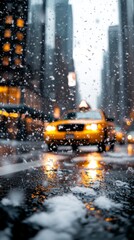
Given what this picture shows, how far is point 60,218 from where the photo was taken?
1647 mm

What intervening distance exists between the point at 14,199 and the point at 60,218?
0.70m

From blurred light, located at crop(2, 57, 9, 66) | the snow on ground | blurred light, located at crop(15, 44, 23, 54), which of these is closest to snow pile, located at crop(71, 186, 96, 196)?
the snow on ground

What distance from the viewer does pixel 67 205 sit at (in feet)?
6.61

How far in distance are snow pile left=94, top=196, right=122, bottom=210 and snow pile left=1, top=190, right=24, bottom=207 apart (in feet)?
1.98

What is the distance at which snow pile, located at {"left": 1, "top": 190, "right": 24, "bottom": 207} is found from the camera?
2061 millimetres

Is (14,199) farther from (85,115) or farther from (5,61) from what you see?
(5,61)

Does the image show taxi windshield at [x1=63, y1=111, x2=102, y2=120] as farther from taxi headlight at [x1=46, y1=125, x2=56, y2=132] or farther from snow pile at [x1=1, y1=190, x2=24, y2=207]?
snow pile at [x1=1, y1=190, x2=24, y2=207]

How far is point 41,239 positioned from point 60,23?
6093 inches

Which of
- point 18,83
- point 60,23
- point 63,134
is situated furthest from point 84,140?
point 60,23

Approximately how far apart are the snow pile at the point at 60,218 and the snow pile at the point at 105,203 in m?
0.14

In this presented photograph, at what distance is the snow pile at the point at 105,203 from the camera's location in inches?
81.1

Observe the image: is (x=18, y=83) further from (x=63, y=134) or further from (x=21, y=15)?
(x=63, y=134)

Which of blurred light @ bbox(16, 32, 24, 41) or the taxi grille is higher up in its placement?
blurred light @ bbox(16, 32, 24, 41)

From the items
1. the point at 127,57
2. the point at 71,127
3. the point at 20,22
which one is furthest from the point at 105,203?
the point at 127,57
